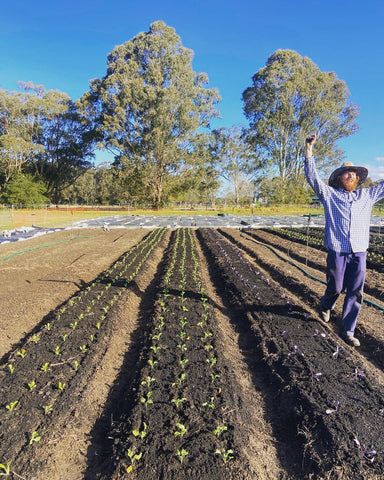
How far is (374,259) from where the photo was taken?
29.5 feet

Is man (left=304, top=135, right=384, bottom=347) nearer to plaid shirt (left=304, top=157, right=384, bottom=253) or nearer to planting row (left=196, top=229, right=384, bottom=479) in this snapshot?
plaid shirt (left=304, top=157, right=384, bottom=253)

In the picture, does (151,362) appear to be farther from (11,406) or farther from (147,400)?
(11,406)

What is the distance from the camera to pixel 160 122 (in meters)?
30.3

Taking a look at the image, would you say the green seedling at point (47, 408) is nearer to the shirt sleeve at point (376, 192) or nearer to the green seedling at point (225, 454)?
the green seedling at point (225, 454)

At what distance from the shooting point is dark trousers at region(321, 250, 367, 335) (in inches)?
137

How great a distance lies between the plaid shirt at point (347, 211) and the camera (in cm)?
340

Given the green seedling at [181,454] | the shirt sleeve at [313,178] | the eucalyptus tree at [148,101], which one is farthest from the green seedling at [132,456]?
the eucalyptus tree at [148,101]

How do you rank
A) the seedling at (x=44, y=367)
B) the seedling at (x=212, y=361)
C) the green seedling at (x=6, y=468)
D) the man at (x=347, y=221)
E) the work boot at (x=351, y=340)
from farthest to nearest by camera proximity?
the work boot at (x=351, y=340), the man at (x=347, y=221), the seedling at (x=212, y=361), the seedling at (x=44, y=367), the green seedling at (x=6, y=468)

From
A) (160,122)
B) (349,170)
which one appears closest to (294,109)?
(160,122)

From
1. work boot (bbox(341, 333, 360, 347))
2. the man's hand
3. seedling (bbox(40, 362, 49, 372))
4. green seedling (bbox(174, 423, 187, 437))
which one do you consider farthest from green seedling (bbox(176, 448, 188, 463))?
the man's hand

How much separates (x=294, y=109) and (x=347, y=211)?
119ft

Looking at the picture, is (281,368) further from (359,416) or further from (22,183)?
(22,183)

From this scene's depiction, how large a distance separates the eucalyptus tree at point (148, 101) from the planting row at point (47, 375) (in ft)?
94.6

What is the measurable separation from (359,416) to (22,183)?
132 ft
